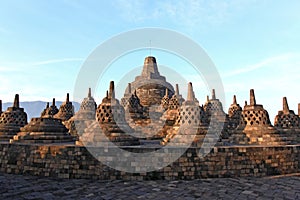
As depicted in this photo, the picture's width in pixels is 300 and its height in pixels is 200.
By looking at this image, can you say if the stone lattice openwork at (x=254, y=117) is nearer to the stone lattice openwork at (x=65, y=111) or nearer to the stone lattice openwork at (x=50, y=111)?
the stone lattice openwork at (x=65, y=111)

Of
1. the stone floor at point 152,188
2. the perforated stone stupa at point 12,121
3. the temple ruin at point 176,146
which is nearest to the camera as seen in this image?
the stone floor at point 152,188

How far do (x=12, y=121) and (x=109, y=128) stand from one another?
10660 millimetres

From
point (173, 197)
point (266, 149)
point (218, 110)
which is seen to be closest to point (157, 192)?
point (173, 197)

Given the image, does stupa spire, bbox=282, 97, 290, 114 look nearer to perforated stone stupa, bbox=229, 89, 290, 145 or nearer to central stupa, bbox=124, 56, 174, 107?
perforated stone stupa, bbox=229, 89, 290, 145

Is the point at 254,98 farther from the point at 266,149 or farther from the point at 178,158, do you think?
the point at 178,158

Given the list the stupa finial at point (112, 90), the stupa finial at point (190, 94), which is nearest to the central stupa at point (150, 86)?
the stupa finial at point (112, 90)

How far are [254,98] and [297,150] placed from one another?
4767mm

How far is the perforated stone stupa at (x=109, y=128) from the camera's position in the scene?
11.0m

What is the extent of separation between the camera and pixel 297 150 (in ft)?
36.3

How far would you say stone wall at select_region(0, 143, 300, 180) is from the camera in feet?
32.3

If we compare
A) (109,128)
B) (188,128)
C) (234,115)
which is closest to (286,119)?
(234,115)

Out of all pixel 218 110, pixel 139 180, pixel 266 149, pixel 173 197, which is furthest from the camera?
pixel 218 110

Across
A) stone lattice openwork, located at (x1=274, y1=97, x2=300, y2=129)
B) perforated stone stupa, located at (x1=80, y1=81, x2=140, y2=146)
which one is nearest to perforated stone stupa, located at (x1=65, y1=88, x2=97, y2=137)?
perforated stone stupa, located at (x1=80, y1=81, x2=140, y2=146)

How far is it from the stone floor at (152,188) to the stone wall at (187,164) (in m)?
0.46
